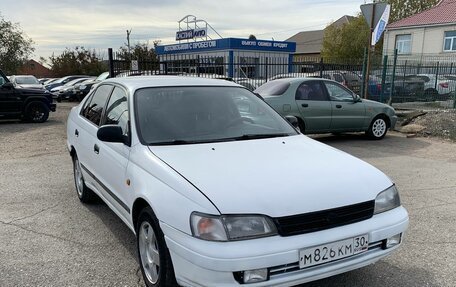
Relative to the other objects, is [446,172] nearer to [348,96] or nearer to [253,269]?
[348,96]

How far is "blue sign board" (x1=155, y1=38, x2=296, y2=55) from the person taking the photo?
85.8 feet

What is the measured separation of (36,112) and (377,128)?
1128 centimetres

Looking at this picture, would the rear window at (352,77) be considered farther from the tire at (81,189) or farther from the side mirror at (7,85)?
the tire at (81,189)

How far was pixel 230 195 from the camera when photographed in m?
2.62

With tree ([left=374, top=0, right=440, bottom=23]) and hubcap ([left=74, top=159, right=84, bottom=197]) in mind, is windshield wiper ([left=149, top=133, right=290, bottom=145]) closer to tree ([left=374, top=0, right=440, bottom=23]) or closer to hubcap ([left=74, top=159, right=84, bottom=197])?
hubcap ([left=74, top=159, right=84, bottom=197])

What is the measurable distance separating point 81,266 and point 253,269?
1.89 meters

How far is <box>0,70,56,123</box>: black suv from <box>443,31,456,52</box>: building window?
31.4 meters

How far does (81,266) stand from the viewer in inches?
142

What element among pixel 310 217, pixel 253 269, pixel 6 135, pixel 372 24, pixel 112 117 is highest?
pixel 372 24

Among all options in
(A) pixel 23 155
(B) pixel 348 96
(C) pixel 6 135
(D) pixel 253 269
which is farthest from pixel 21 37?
(D) pixel 253 269

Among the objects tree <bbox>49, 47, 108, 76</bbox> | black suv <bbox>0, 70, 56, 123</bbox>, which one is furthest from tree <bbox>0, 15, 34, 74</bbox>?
black suv <bbox>0, 70, 56, 123</bbox>

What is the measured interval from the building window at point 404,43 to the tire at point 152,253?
1504 inches

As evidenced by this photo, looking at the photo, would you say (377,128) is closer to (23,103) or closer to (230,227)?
(230,227)

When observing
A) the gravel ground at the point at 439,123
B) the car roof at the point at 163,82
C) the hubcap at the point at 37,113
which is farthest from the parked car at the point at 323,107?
the hubcap at the point at 37,113
